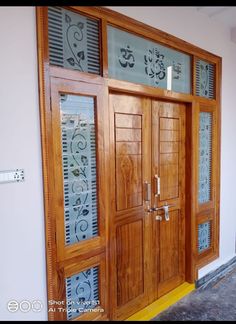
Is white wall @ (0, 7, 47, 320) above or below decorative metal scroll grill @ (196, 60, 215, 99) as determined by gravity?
below

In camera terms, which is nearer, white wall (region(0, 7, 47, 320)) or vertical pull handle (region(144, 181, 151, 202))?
white wall (region(0, 7, 47, 320))

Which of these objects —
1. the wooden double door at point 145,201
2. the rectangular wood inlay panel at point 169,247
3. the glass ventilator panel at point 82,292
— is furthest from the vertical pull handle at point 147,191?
the glass ventilator panel at point 82,292

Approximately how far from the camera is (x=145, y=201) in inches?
88.7

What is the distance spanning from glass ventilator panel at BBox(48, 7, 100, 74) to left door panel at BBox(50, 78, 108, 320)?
0.14m

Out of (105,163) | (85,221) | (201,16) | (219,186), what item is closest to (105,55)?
(105,163)

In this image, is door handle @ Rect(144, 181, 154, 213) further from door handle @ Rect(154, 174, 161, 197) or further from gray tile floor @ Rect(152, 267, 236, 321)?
gray tile floor @ Rect(152, 267, 236, 321)

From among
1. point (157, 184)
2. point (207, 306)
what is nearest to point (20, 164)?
point (157, 184)

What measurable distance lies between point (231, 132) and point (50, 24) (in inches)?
96.1

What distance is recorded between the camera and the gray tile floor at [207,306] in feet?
7.25

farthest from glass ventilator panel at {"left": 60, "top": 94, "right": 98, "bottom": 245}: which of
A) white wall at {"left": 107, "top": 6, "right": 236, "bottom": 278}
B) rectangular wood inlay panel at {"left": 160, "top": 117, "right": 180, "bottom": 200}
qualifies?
white wall at {"left": 107, "top": 6, "right": 236, "bottom": 278}

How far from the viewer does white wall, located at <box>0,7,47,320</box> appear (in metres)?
1.39

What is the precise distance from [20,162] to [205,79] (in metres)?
2.16

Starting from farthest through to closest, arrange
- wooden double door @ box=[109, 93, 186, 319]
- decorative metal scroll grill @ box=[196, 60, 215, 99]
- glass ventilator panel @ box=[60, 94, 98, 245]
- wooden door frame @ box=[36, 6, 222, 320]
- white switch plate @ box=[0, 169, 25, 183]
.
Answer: decorative metal scroll grill @ box=[196, 60, 215, 99], wooden double door @ box=[109, 93, 186, 319], glass ventilator panel @ box=[60, 94, 98, 245], wooden door frame @ box=[36, 6, 222, 320], white switch plate @ box=[0, 169, 25, 183]
